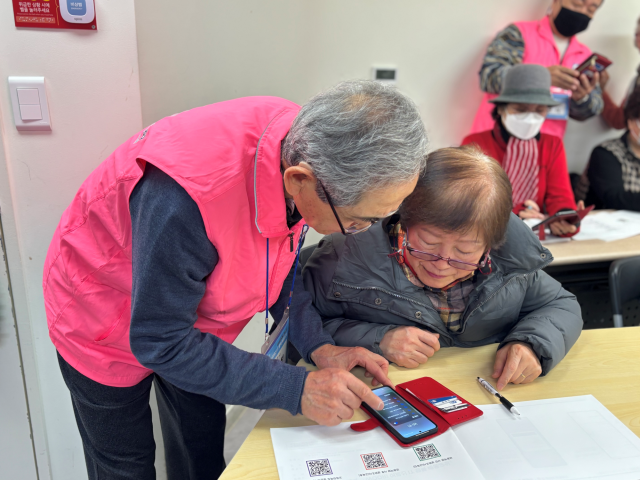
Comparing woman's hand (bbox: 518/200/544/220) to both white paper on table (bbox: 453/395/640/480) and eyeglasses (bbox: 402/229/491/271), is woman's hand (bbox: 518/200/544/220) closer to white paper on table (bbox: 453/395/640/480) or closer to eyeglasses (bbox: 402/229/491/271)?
eyeglasses (bbox: 402/229/491/271)

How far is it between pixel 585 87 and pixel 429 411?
112 inches

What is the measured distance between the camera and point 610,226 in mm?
2404

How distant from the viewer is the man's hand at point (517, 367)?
1.07 m

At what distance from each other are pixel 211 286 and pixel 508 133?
2.22m

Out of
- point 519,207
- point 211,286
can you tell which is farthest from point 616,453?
point 519,207

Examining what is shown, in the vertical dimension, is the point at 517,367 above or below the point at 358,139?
below

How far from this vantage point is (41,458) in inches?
61.7

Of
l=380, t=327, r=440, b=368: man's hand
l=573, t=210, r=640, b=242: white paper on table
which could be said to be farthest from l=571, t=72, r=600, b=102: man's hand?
l=380, t=327, r=440, b=368: man's hand

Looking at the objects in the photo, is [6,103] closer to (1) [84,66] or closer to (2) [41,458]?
(1) [84,66]

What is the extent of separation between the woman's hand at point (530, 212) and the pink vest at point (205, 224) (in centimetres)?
164

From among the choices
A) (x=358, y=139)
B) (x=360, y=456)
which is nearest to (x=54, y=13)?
(x=358, y=139)

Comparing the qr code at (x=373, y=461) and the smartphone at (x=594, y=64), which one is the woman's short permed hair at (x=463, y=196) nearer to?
the qr code at (x=373, y=461)

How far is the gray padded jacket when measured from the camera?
3.94ft

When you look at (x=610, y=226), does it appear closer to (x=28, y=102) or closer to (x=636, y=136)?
(x=636, y=136)
